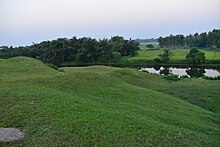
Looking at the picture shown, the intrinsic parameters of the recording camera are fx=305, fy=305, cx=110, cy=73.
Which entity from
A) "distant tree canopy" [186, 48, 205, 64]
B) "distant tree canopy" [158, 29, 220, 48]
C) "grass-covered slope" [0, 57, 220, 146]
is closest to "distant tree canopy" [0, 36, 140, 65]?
"distant tree canopy" [186, 48, 205, 64]

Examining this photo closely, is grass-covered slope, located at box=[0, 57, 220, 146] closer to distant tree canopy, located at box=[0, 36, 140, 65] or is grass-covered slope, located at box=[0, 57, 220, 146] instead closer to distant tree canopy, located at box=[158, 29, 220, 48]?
distant tree canopy, located at box=[0, 36, 140, 65]

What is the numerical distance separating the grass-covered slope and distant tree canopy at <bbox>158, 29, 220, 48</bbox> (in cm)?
7596

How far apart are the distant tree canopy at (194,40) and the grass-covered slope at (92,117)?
76.0 metres

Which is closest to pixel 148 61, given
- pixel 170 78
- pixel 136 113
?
pixel 170 78

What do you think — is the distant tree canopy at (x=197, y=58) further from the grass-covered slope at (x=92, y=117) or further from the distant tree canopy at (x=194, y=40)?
the grass-covered slope at (x=92, y=117)

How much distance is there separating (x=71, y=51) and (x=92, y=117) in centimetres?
5949

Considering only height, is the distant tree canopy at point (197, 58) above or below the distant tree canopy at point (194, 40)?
below

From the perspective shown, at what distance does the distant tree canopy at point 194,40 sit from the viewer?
87.7 m

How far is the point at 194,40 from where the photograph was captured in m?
102

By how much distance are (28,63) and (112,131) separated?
53.9ft

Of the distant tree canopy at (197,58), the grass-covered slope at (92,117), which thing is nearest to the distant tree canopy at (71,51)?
the distant tree canopy at (197,58)

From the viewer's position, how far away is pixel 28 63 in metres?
23.5

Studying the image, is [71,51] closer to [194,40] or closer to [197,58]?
[197,58]

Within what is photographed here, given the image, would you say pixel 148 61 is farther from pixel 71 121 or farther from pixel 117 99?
pixel 71 121
